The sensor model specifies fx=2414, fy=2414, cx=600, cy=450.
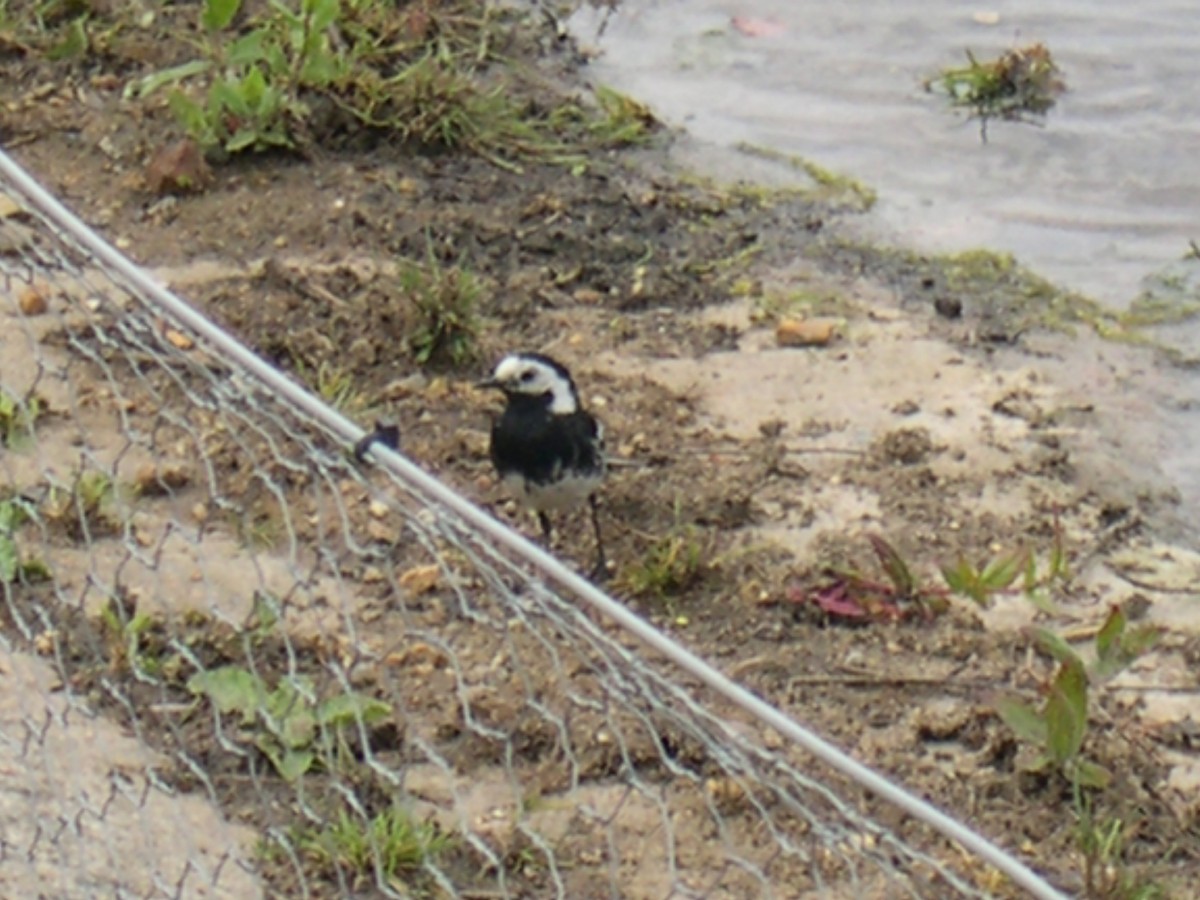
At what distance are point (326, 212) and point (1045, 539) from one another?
A: 2.13 meters

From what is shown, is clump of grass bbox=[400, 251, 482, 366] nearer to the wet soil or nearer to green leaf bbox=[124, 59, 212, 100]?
the wet soil

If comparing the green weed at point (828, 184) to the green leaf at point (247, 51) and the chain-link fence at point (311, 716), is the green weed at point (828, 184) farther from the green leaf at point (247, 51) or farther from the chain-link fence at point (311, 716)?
the chain-link fence at point (311, 716)

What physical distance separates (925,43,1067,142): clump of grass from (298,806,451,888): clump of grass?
148 inches

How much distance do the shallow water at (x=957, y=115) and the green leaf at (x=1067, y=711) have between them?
206 centimetres

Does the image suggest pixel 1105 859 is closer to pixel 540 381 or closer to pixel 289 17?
pixel 540 381

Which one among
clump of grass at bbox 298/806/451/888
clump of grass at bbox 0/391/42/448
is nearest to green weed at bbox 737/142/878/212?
clump of grass at bbox 0/391/42/448

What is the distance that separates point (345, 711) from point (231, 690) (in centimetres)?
24

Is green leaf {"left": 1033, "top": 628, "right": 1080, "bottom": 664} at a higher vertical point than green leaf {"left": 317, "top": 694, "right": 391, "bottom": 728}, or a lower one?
higher

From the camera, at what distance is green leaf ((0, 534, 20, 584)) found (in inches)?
177

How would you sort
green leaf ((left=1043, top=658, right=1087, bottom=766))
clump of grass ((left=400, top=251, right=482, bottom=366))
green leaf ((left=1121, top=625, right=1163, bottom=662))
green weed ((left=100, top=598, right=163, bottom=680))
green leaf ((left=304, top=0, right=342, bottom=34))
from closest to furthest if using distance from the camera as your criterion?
green leaf ((left=1043, top=658, right=1087, bottom=766)) → green leaf ((left=1121, top=625, right=1163, bottom=662)) → green weed ((left=100, top=598, right=163, bottom=680)) → clump of grass ((left=400, top=251, right=482, bottom=366)) → green leaf ((left=304, top=0, right=342, bottom=34))

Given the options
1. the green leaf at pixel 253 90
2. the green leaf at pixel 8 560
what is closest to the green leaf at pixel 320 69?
the green leaf at pixel 253 90

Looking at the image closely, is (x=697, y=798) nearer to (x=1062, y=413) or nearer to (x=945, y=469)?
(x=945, y=469)

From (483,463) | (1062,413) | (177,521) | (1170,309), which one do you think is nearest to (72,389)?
(177,521)

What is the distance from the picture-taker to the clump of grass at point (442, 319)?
543 cm
